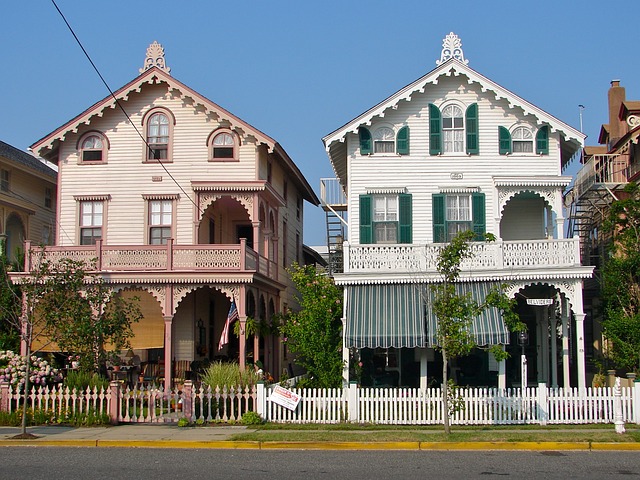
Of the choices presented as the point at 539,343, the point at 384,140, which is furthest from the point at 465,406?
the point at 384,140

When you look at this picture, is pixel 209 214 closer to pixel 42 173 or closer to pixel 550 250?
pixel 42 173

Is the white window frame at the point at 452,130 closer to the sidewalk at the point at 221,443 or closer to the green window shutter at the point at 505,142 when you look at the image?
the green window shutter at the point at 505,142

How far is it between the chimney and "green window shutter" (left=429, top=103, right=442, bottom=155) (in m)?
10.6

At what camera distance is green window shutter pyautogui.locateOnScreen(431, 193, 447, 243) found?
2516 cm

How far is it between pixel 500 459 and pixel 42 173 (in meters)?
27.1

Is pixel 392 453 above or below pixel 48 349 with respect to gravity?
below

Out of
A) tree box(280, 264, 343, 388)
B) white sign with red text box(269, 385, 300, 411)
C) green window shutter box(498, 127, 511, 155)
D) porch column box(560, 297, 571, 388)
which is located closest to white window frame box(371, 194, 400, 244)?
tree box(280, 264, 343, 388)

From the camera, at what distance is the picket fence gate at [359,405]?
20375 mm

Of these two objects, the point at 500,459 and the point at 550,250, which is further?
the point at 550,250

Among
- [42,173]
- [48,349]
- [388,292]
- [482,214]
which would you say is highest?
[42,173]

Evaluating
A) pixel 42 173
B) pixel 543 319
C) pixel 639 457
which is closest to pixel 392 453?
pixel 639 457

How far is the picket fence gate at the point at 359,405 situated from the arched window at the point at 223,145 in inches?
418

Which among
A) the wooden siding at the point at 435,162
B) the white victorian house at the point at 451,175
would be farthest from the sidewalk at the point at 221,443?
the wooden siding at the point at 435,162

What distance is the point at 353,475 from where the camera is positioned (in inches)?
528
